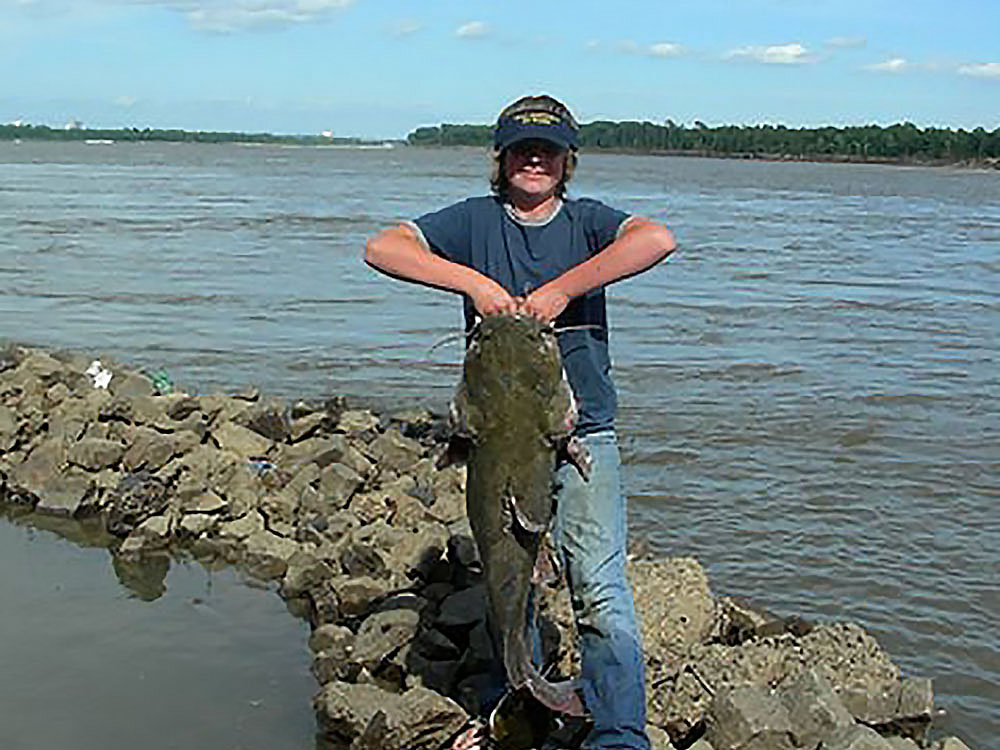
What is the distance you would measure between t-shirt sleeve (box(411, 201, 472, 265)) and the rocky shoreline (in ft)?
6.76

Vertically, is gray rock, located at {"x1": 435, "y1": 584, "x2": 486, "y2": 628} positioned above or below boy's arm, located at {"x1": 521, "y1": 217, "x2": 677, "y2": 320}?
below

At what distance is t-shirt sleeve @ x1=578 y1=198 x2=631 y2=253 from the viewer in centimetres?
454

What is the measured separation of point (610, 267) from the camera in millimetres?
4359

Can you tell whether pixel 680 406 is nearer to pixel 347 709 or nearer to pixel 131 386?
pixel 131 386

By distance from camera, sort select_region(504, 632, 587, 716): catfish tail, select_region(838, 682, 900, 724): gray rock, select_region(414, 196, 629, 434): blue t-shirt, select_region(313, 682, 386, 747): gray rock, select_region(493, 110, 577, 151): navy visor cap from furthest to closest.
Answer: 1. select_region(838, 682, 900, 724): gray rock
2. select_region(313, 682, 386, 747): gray rock
3. select_region(504, 632, 587, 716): catfish tail
4. select_region(414, 196, 629, 434): blue t-shirt
5. select_region(493, 110, 577, 151): navy visor cap

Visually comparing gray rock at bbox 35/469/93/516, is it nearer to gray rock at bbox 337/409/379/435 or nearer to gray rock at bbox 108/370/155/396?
gray rock at bbox 108/370/155/396

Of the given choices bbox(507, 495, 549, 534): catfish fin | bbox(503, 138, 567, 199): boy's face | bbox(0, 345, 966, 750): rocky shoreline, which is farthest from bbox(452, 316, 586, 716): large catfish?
bbox(0, 345, 966, 750): rocky shoreline

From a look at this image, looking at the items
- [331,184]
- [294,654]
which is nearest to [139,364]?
[294,654]

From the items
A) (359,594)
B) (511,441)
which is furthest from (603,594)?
(359,594)

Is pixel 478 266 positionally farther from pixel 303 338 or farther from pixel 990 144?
pixel 990 144

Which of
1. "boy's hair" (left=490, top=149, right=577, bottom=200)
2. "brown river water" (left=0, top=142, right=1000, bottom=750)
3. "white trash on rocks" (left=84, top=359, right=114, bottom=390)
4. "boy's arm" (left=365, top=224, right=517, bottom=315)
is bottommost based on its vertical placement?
A: "brown river water" (left=0, top=142, right=1000, bottom=750)

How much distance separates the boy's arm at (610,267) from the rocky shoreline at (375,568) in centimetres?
198

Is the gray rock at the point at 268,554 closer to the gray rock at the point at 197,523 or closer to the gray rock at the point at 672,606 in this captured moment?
the gray rock at the point at 197,523

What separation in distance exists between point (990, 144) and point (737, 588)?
121 m
